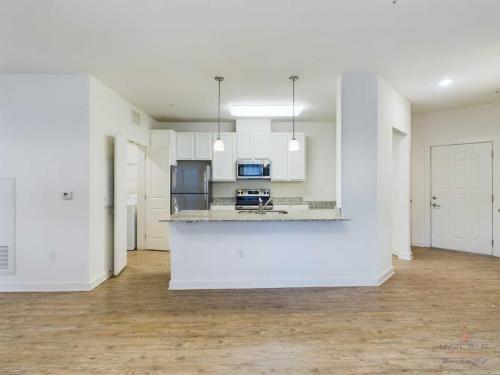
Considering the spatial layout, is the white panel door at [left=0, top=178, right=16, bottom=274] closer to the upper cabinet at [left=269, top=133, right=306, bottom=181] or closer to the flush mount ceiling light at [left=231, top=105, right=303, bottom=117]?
the flush mount ceiling light at [left=231, top=105, right=303, bottom=117]

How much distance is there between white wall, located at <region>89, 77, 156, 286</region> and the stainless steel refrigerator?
4.92ft

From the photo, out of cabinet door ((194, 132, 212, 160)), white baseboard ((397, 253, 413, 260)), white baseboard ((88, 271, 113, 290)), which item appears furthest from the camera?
cabinet door ((194, 132, 212, 160))

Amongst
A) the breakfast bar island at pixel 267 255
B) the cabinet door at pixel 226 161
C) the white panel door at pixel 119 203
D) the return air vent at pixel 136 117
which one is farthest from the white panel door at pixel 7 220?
the cabinet door at pixel 226 161

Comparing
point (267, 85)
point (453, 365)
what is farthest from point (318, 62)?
point (453, 365)

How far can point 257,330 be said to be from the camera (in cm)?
273

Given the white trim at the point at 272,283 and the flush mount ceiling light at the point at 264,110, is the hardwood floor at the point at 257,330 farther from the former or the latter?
the flush mount ceiling light at the point at 264,110

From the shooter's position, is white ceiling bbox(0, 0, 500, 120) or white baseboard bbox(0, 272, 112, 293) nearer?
white ceiling bbox(0, 0, 500, 120)

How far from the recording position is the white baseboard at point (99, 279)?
3.80 meters

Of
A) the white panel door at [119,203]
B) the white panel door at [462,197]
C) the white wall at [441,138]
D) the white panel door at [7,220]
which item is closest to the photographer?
the white panel door at [7,220]

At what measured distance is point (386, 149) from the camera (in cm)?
410

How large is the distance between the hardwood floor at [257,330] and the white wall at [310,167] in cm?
278

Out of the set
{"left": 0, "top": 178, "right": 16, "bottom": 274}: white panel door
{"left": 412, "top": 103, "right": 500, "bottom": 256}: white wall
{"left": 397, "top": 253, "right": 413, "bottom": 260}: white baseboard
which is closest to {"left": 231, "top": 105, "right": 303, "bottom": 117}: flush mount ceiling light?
{"left": 412, "top": 103, "right": 500, "bottom": 256}: white wall

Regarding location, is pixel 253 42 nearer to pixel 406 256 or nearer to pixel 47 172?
pixel 47 172

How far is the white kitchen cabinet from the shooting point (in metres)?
6.07
